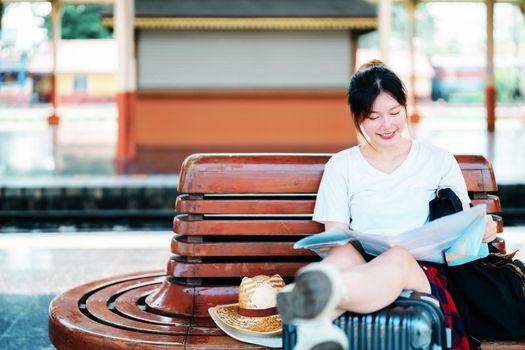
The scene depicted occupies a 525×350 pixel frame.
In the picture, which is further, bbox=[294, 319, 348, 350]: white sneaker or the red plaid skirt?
the red plaid skirt

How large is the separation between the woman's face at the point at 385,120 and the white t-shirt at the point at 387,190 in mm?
112

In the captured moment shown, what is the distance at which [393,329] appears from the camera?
233 centimetres

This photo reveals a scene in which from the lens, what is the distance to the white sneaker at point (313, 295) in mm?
2041

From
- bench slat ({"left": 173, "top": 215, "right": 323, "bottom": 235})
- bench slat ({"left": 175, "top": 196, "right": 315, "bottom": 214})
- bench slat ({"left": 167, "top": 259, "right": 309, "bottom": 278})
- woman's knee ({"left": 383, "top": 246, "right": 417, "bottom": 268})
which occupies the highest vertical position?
bench slat ({"left": 175, "top": 196, "right": 315, "bottom": 214})

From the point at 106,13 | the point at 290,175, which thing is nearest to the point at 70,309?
the point at 290,175

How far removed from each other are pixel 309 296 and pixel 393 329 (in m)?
0.42

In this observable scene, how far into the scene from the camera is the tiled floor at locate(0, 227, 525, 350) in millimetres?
4191

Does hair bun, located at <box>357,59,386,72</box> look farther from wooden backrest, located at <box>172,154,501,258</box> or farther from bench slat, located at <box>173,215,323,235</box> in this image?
bench slat, located at <box>173,215,323,235</box>

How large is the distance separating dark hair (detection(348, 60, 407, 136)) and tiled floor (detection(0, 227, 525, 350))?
6.75ft

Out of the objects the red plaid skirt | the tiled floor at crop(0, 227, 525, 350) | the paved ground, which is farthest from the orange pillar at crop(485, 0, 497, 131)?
the red plaid skirt

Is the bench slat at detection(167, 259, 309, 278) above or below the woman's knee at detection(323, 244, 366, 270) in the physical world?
below

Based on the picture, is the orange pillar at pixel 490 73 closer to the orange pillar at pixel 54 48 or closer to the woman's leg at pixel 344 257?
the orange pillar at pixel 54 48

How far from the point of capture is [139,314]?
2.97 m

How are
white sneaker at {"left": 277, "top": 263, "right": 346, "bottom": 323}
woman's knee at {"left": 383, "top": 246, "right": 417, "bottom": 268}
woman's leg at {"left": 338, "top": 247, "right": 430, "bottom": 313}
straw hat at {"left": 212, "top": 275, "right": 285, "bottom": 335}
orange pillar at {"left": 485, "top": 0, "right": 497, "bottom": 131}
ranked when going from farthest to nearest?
orange pillar at {"left": 485, "top": 0, "right": 497, "bottom": 131} → straw hat at {"left": 212, "top": 275, "right": 285, "bottom": 335} → woman's knee at {"left": 383, "top": 246, "right": 417, "bottom": 268} → woman's leg at {"left": 338, "top": 247, "right": 430, "bottom": 313} → white sneaker at {"left": 277, "top": 263, "right": 346, "bottom": 323}
